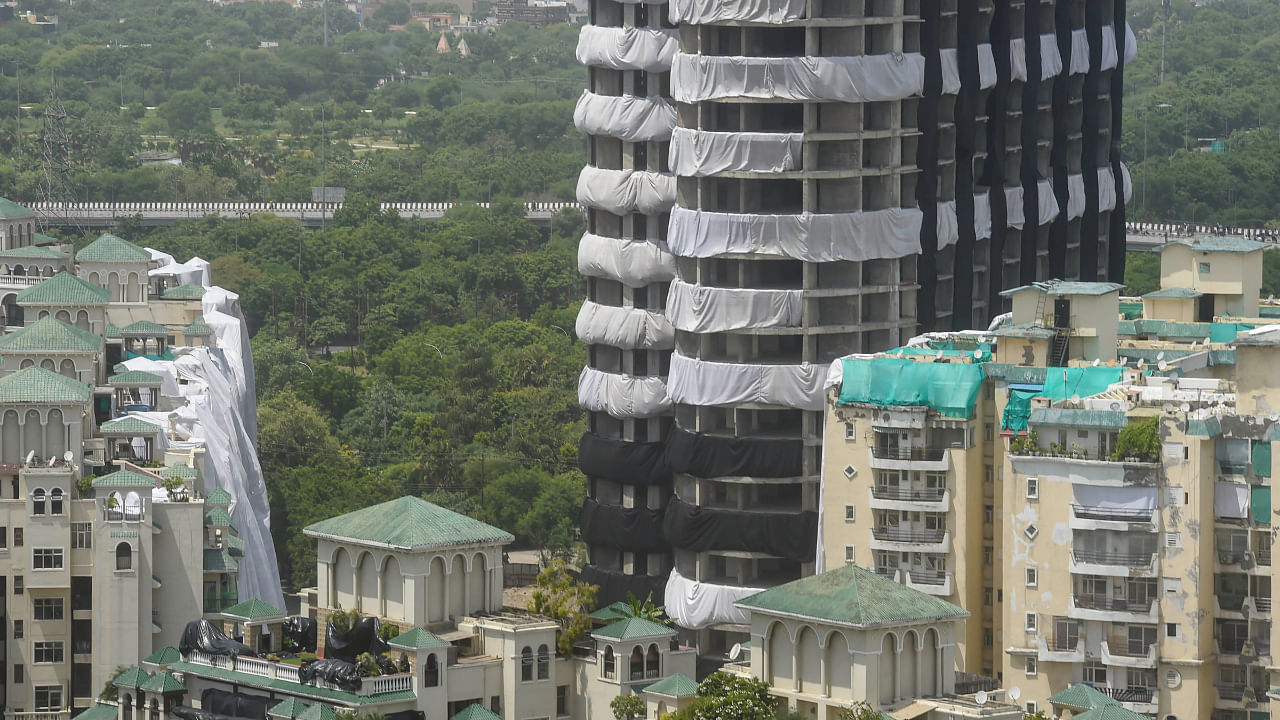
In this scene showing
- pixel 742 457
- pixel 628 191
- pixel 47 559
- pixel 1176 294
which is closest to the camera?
pixel 47 559

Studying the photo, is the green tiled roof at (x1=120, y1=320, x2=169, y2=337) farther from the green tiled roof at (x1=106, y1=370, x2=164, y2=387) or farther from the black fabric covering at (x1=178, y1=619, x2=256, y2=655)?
the black fabric covering at (x1=178, y1=619, x2=256, y2=655)

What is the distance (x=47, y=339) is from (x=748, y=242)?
31.4 metres

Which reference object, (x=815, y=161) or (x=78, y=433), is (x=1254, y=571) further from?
(x=78, y=433)

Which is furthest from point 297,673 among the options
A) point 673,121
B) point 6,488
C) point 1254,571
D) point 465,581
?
point 673,121

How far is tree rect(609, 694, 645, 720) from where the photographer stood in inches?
4692

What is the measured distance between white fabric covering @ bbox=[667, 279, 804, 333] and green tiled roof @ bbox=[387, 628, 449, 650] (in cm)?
3210

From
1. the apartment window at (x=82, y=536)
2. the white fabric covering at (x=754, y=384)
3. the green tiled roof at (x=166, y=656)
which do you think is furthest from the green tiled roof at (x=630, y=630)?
the white fabric covering at (x=754, y=384)

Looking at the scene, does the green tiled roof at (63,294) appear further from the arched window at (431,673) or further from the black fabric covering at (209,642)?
the arched window at (431,673)

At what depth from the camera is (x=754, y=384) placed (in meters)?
148

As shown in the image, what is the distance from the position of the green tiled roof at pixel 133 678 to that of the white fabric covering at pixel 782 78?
118ft

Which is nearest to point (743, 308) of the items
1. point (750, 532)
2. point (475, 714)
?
point (750, 532)

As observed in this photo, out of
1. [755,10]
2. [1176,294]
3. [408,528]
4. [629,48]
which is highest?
[755,10]

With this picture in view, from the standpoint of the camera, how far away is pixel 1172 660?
409ft

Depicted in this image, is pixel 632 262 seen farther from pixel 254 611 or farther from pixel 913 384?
pixel 254 611
